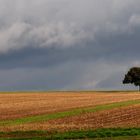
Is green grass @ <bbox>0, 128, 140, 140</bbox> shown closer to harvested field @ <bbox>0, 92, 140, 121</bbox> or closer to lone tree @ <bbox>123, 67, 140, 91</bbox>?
harvested field @ <bbox>0, 92, 140, 121</bbox>

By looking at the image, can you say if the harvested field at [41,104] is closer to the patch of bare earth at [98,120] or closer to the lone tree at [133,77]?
the patch of bare earth at [98,120]

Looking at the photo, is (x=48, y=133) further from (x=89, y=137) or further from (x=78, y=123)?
(x=78, y=123)

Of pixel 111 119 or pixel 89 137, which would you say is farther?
pixel 111 119

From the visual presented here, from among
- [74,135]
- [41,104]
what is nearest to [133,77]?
[41,104]

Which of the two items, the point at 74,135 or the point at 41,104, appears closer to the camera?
the point at 74,135

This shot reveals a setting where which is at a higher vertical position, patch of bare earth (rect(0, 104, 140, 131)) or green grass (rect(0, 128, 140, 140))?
patch of bare earth (rect(0, 104, 140, 131))

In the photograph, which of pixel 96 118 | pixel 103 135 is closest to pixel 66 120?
pixel 96 118

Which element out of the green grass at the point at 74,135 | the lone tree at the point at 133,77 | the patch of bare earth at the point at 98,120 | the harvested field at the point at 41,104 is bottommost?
the green grass at the point at 74,135

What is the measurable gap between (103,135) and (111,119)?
611 inches

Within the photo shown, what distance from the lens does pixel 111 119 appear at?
4731 cm

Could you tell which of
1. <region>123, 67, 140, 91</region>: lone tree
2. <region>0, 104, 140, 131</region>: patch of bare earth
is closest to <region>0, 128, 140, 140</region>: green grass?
<region>0, 104, 140, 131</region>: patch of bare earth

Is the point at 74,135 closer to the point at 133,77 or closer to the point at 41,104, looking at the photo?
the point at 41,104

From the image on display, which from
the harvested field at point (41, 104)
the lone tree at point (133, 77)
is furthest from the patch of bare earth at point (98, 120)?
the lone tree at point (133, 77)

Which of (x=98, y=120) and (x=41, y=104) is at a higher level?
(x=41, y=104)
